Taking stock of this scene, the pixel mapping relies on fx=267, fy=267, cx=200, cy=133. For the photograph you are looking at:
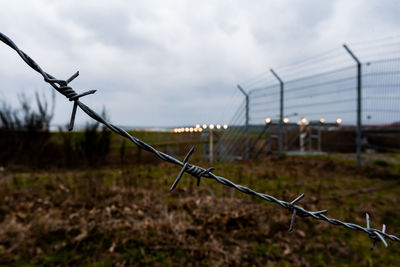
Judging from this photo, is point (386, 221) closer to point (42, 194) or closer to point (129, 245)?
point (129, 245)

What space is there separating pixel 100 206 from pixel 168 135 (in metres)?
5.26

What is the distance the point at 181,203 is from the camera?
340cm

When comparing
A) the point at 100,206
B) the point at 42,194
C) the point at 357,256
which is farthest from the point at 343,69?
the point at 42,194

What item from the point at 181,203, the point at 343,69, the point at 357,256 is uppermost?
the point at 343,69

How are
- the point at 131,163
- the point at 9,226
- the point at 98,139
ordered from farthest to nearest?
→ the point at 98,139 < the point at 131,163 < the point at 9,226

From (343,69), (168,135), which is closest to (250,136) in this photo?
(168,135)

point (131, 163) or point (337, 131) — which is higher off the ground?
point (337, 131)

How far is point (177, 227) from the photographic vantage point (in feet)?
8.96

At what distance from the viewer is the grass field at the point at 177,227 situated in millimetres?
2414

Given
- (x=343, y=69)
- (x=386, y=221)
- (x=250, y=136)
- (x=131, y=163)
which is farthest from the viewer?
(x=250, y=136)

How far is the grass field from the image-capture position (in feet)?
7.92

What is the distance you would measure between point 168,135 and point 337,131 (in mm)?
4923

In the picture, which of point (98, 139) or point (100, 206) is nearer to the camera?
point (100, 206)

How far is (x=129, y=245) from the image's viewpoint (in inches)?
101
